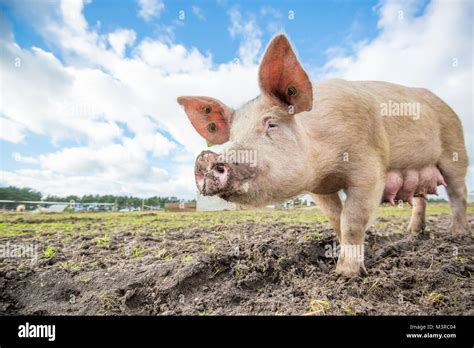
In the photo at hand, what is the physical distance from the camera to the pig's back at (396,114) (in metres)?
3.29

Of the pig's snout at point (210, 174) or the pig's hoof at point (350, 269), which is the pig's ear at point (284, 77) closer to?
the pig's snout at point (210, 174)

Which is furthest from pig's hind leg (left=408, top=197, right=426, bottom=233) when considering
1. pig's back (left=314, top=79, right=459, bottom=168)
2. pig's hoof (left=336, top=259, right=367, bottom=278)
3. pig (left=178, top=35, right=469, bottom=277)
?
pig's hoof (left=336, top=259, right=367, bottom=278)

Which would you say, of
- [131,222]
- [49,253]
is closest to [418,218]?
[49,253]

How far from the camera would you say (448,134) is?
14.5 feet

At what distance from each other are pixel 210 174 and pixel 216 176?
0.04 m

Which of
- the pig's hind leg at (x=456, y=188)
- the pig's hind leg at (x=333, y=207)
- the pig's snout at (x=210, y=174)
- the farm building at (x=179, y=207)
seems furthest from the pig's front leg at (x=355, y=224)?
the farm building at (x=179, y=207)

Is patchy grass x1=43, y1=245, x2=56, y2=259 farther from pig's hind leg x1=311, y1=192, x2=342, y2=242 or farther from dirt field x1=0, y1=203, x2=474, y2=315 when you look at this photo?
pig's hind leg x1=311, y1=192, x2=342, y2=242

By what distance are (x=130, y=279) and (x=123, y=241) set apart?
6.04ft

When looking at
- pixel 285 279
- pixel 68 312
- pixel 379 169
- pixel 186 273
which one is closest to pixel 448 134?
pixel 379 169

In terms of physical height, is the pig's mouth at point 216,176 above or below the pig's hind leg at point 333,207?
above

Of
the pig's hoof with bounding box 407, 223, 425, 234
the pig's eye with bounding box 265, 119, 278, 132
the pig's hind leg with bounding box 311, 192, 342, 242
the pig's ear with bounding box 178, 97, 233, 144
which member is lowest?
the pig's hoof with bounding box 407, 223, 425, 234

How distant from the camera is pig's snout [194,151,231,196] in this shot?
2.18m

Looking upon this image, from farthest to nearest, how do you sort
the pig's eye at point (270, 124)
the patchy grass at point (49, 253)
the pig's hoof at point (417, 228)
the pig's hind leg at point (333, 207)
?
the pig's hoof at point (417, 228) → the pig's hind leg at point (333, 207) → the patchy grass at point (49, 253) → the pig's eye at point (270, 124)
